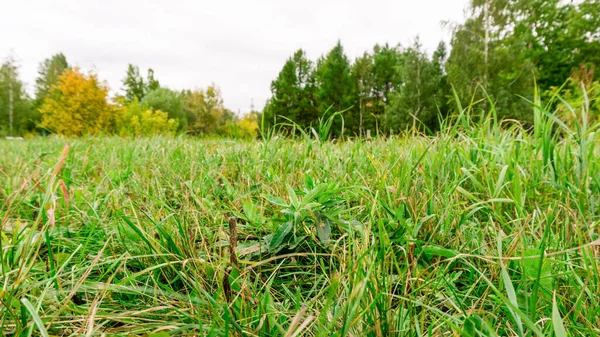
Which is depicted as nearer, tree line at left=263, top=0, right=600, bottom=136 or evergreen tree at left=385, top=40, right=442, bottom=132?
tree line at left=263, top=0, right=600, bottom=136

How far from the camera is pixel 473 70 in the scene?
1436cm

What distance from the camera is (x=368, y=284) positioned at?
0.58m

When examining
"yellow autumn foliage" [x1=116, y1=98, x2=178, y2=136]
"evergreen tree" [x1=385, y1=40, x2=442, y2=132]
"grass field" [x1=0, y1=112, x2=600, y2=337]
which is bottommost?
"grass field" [x1=0, y1=112, x2=600, y2=337]

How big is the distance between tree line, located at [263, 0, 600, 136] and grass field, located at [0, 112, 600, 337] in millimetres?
5806

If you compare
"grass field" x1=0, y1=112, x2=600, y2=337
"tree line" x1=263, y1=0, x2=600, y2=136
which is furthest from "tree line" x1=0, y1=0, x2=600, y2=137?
"grass field" x1=0, y1=112, x2=600, y2=337

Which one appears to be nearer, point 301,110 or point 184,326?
point 184,326

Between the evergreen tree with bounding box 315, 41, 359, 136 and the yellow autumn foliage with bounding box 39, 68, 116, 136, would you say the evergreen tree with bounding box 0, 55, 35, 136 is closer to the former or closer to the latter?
the yellow autumn foliage with bounding box 39, 68, 116, 136

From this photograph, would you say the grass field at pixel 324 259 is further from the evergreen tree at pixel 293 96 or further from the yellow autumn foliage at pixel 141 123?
the evergreen tree at pixel 293 96

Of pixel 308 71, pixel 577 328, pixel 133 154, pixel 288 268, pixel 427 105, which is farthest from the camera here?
pixel 308 71

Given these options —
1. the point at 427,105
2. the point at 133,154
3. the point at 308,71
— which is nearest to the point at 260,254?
the point at 133,154

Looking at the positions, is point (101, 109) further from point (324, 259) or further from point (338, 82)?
point (324, 259)

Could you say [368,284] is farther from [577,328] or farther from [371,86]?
[371,86]

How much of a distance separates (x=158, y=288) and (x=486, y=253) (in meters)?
0.86

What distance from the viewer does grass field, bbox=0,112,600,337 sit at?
22.6 inches
